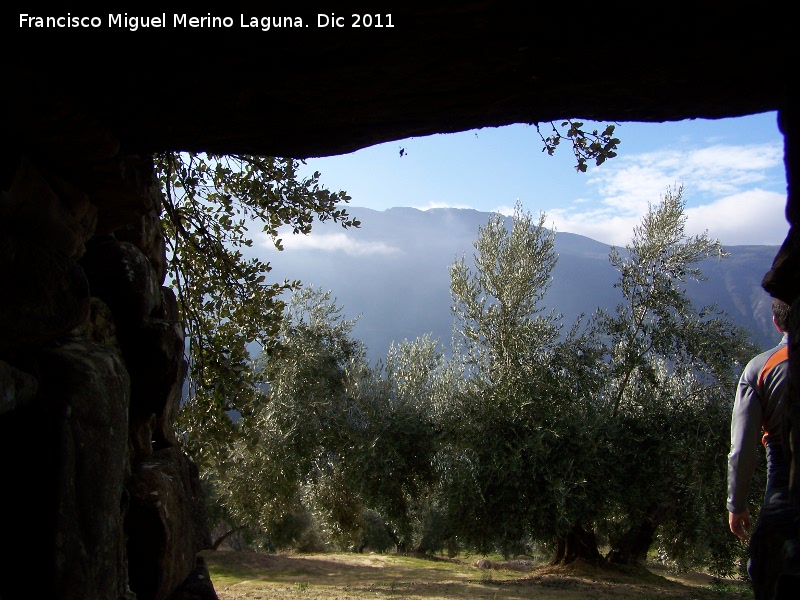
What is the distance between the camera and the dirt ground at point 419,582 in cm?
1150

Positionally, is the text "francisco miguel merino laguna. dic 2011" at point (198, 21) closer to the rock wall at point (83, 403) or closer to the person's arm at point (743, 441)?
the rock wall at point (83, 403)

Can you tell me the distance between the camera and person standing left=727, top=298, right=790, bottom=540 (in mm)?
3637

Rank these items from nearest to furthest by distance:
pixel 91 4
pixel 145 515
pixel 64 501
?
pixel 91 4 < pixel 64 501 < pixel 145 515

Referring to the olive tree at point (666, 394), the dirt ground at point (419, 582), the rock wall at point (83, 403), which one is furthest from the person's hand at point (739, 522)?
the olive tree at point (666, 394)

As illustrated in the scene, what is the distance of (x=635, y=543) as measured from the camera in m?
Answer: 15.8

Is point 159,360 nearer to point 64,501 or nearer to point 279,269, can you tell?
point 64,501

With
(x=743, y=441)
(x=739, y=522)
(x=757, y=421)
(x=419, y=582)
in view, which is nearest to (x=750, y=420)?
(x=757, y=421)

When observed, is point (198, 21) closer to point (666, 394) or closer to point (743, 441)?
point (743, 441)

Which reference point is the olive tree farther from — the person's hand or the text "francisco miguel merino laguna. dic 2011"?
the text "francisco miguel merino laguna. dic 2011"

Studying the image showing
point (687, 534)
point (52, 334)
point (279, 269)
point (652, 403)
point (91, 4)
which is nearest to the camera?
point (91, 4)

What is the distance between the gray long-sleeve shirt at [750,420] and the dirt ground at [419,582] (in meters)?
8.35

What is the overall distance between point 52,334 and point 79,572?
1171mm

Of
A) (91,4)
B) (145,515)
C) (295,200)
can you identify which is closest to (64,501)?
(145,515)

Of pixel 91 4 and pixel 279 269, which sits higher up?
pixel 279 269
